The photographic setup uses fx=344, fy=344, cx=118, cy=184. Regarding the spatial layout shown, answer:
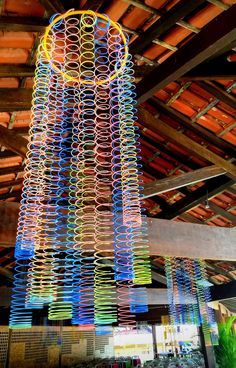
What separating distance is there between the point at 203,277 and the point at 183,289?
664mm

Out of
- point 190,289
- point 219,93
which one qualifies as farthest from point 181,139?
point 190,289

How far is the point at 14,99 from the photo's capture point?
2875mm

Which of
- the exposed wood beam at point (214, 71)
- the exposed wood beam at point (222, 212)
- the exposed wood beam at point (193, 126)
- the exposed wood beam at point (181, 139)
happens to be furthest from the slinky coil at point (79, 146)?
the exposed wood beam at point (222, 212)

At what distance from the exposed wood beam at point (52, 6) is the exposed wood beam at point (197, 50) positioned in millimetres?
856

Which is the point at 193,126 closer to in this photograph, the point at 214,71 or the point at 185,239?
the point at 214,71

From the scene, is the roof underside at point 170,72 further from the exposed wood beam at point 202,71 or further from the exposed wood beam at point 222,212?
the exposed wood beam at point 222,212

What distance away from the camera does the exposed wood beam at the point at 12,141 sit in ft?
11.3

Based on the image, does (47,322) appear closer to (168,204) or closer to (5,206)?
(168,204)

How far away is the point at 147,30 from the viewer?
282 cm

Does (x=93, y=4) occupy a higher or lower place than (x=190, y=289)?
higher

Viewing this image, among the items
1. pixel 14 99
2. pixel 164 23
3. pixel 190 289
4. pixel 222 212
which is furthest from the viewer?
pixel 190 289

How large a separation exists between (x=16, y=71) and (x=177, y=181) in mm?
2213

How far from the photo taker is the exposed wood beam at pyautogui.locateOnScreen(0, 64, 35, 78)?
2848 millimetres

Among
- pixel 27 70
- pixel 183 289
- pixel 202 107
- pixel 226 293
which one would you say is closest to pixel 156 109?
pixel 202 107
